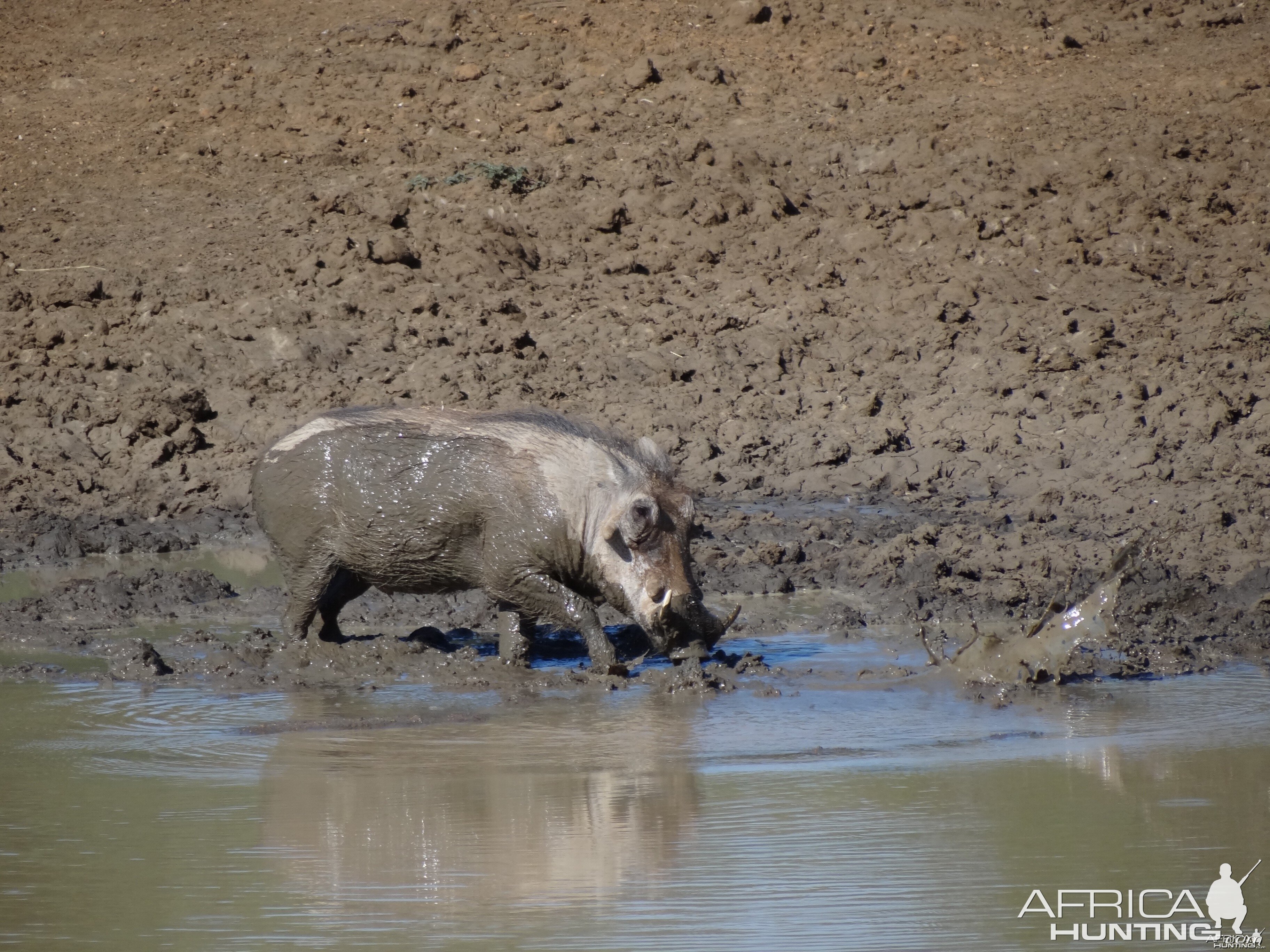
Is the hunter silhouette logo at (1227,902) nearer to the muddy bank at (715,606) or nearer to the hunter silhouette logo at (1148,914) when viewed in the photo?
the hunter silhouette logo at (1148,914)

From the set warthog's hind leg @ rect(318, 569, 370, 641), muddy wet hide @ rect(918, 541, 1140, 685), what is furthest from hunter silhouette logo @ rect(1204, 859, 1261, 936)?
warthog's hind leg @ rect(318, 569, 370, 641)

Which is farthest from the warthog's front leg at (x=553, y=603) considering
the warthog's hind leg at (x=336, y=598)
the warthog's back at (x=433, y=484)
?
the warthog's hind leg at (x=336, y=598)

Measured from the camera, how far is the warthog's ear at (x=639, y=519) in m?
7.91

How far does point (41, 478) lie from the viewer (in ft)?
39.4

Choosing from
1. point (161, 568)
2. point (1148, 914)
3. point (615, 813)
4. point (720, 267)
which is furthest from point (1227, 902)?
point (720, 267)

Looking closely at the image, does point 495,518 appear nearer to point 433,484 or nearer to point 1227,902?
point 433,484

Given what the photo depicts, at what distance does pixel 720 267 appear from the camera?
14656mm

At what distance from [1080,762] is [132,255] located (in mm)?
10879

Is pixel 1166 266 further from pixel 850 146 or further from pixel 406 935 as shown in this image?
pixel 406 935

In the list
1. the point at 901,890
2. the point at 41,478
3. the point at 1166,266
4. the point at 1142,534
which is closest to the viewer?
the point at 901,890

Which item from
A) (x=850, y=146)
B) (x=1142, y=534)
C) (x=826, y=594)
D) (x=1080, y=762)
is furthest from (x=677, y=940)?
(x=850, y=146)

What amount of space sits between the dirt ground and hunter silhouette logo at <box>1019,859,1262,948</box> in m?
3.27

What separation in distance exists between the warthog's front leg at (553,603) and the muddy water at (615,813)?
568 mm

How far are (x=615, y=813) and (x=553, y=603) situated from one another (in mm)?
2607
